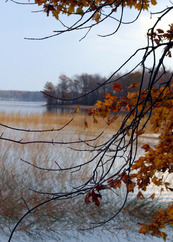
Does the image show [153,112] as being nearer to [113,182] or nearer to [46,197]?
[113,182]

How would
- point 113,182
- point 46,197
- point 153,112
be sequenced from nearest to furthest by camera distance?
point 113,182 < point 153,112 < point 46,197

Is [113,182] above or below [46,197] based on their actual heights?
above

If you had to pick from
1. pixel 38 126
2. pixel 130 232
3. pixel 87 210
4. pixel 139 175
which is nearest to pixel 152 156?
pixel 139 175

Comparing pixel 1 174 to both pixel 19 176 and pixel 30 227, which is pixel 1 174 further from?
pixel 30 227

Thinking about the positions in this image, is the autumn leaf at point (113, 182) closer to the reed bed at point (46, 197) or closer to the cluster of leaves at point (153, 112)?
the cluster of leaves at point (153, 112)

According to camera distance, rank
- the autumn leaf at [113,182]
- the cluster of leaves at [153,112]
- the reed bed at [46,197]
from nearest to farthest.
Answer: the autumn leaf at [113,182], the cluster of leaves at [153,112], the reed bed at [46,197]

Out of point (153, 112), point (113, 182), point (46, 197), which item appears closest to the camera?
point (113, 182)

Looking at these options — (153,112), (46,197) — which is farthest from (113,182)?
(46,197)

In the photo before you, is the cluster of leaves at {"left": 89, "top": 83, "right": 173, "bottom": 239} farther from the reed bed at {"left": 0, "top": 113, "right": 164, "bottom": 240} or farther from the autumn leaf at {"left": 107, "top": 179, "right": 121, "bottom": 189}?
the reed bed at {"left": 0, "top": 113, "right": 164, "bottom": 240}

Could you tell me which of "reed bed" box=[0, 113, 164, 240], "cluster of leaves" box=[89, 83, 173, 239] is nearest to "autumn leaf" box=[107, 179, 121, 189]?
"cluster of leaves" box=[89, 83, 173, 239]

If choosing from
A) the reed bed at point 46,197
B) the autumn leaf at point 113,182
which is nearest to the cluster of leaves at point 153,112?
the autumn leaf at point 113,182

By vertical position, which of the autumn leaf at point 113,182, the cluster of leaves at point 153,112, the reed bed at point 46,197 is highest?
the cluster of leaves at point 153,112

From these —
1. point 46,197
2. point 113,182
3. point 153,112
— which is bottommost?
point 46,197

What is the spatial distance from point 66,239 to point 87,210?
0.60 meters
